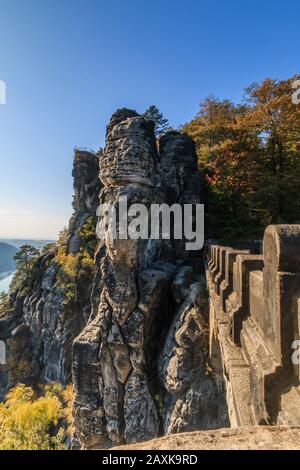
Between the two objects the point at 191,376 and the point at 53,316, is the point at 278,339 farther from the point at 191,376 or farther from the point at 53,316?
the point at 53,316

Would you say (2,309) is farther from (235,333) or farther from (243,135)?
(235,333)

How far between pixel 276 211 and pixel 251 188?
2021 millimetres

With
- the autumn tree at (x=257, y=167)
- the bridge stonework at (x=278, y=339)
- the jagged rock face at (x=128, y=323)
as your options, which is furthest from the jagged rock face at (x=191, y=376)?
the bridge stonework at (x=278, y=339)

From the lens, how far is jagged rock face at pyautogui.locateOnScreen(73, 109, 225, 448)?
482 inches

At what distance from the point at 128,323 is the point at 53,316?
13154 mm

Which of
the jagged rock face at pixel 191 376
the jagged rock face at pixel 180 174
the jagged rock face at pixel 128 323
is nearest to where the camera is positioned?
the jagged rock face at pixel 191 376

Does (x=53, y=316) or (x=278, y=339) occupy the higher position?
(x=278, y=339)

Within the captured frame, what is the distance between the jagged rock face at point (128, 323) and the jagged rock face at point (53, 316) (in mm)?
7844

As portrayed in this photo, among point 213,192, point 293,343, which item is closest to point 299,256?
point 293,343

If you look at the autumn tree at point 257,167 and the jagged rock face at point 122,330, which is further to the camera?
the autumn tree at point 257,167

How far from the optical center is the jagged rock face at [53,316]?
21.8 metres

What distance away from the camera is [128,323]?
12984 millimetres

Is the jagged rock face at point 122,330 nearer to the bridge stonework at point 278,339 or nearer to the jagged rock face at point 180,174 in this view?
the jagged rock face at point 180,174

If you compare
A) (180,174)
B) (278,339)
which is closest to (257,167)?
(180,174)
